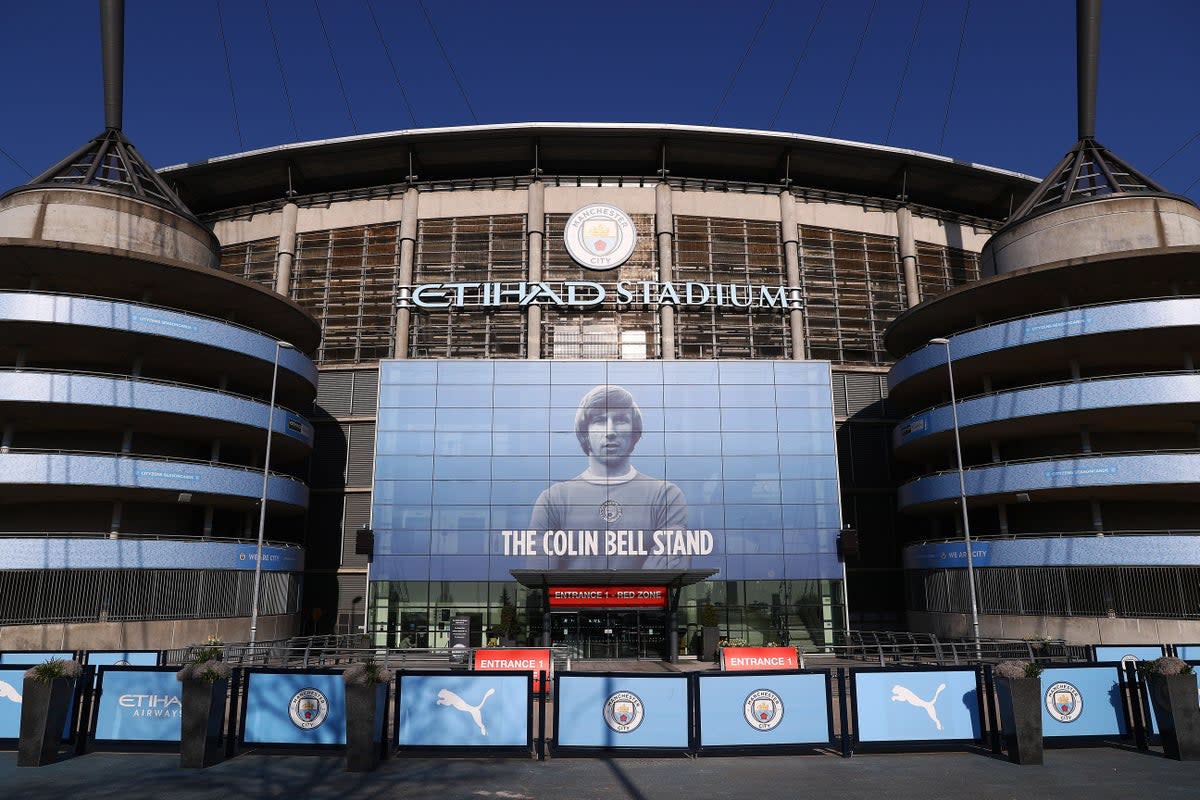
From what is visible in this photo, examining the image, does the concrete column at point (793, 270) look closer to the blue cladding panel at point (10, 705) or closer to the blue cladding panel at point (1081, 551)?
the blue cladding panel at point (1081, 551)

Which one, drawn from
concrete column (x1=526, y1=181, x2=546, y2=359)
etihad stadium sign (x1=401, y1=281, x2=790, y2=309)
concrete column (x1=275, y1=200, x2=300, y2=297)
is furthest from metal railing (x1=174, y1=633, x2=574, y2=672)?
concrete column (x1=275, y1=200, x2=300, y2=297)

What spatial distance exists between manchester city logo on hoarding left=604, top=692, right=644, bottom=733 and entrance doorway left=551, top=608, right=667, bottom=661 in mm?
19394

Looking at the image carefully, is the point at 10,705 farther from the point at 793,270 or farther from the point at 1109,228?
the point at 1109,228

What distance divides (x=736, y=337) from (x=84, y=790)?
140ft

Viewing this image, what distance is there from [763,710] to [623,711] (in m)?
2.49

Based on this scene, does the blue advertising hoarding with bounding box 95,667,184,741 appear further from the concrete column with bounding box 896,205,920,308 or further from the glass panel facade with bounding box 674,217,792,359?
the concrete column with bounding box 896,205,920,308

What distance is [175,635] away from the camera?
3428 centimetres

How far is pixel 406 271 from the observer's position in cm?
5025

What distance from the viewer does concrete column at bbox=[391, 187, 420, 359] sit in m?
49.4

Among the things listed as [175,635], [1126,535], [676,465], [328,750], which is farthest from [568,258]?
[328,750]

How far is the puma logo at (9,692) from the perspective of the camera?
14.2 meters

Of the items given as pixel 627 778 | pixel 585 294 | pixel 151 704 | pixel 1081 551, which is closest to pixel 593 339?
pixel 585 294

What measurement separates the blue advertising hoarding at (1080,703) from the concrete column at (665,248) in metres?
34.9

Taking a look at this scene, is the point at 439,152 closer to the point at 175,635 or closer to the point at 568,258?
the point at 568,258
